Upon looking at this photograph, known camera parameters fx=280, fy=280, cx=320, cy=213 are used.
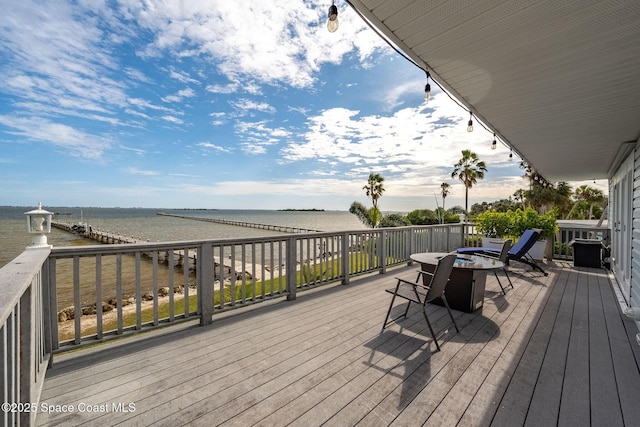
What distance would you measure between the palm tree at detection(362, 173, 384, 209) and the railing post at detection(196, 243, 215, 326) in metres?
21.6

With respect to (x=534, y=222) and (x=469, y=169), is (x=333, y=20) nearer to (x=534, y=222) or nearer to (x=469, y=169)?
(x=534, y=222)

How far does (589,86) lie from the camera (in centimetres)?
252

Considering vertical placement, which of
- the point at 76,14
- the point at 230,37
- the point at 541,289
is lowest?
the point at 541,289

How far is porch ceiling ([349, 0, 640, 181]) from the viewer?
64.4 inches

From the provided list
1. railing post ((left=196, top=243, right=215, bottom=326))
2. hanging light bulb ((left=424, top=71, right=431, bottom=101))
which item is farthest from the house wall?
railing post ((left=196, top=243, right=215, bottom=326))

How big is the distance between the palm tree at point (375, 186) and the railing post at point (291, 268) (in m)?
20.5

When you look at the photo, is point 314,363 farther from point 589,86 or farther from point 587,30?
point 589,86

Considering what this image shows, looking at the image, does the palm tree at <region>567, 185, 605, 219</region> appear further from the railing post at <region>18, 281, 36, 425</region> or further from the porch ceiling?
the railing post at <region>18, 281, 36, 425</region>

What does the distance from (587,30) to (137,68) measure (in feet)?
A: 36.2

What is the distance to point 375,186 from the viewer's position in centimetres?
2402

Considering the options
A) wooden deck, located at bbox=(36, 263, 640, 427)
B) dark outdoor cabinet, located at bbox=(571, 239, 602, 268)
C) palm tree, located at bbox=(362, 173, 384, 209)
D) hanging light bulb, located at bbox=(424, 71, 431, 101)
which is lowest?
wooden deck, located at bbox=(36, 263, 640, 427)

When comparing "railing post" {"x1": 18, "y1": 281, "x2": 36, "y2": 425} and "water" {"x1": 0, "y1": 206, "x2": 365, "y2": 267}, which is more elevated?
"railing post" {"x1": 18, "y1": 281, "x2": 36, "y2": 425}

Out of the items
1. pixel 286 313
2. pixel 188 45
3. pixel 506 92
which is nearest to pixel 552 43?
pixel 506 92

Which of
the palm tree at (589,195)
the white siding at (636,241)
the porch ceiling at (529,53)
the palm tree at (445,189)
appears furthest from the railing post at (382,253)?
the palm tree at (589,195)
